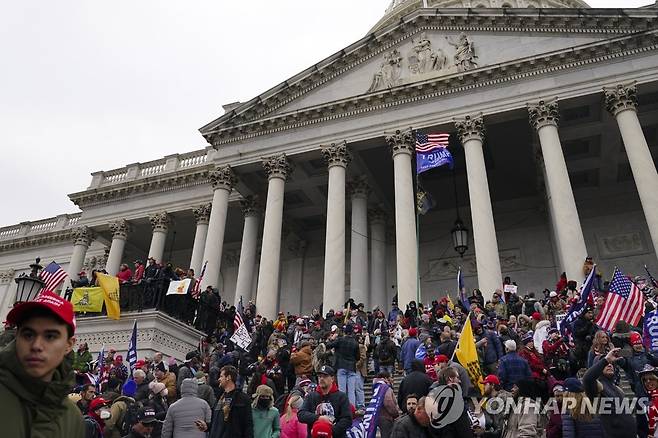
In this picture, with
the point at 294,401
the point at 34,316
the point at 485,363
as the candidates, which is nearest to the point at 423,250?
the point at 485,363

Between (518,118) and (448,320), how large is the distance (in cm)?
1222

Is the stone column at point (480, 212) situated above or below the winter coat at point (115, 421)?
above

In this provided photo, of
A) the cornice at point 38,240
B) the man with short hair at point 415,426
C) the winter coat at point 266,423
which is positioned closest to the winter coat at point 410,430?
the man with short hair at point 415,426

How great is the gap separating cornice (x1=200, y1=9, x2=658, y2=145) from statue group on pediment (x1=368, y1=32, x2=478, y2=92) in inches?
25.5

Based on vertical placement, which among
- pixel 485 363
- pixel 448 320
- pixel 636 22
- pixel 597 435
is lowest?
pixel 597 435

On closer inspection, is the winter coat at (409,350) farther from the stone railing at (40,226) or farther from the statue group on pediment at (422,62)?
the stone railing at (40,226)

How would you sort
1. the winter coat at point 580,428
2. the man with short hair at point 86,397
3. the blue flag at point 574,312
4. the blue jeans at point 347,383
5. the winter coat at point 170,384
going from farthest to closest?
the blue flag at point 574,312
the blue jeans at point 347,383
the winter coat at point 170,384
the man with short hair at point 86,397
the winter coat at point 580,428

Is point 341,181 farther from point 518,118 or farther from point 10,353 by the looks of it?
point 10,353

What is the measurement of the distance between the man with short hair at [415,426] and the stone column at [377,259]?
67.0ft

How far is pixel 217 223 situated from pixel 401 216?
8964 mm

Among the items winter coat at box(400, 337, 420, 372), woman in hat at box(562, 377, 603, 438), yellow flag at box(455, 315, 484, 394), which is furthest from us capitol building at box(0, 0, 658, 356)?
woman in hat at box(562, 377, 603, 438)

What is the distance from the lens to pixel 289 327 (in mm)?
17000

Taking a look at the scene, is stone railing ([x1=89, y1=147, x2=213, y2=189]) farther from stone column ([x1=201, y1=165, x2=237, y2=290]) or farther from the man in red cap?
the man in red cap

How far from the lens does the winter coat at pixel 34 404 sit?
208 cm
